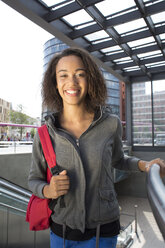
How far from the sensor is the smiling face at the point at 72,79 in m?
1.42

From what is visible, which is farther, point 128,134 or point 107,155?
point 128,134

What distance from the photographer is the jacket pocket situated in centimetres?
123

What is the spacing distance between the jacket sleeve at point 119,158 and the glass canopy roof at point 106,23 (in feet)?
19.4

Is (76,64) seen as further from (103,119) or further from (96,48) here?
(96,48)

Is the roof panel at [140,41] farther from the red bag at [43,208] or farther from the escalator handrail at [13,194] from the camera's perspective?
the red bag at [43,208]

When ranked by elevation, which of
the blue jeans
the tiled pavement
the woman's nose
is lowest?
the tiled pavement

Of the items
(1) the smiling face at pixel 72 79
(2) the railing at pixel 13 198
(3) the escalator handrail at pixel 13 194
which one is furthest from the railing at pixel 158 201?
(3) the escalator handrail at pixel 13 194

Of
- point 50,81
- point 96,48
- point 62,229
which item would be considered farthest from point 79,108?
point 96,48

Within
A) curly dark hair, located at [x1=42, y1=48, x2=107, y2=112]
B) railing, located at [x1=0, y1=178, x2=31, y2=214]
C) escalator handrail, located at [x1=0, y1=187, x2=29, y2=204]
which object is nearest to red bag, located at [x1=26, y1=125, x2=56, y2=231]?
curly dark hair, located at [x1=42, y1=48, x2=107, y2=112]

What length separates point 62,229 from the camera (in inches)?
49.6

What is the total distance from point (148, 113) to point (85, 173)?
14.6 metres

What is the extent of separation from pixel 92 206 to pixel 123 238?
34.0 ft

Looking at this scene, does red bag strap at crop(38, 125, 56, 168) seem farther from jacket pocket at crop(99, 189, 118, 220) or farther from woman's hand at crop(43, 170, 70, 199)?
jacket pocket at crop(99, 189, 118, 220)

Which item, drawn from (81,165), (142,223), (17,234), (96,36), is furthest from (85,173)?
(142,223)
